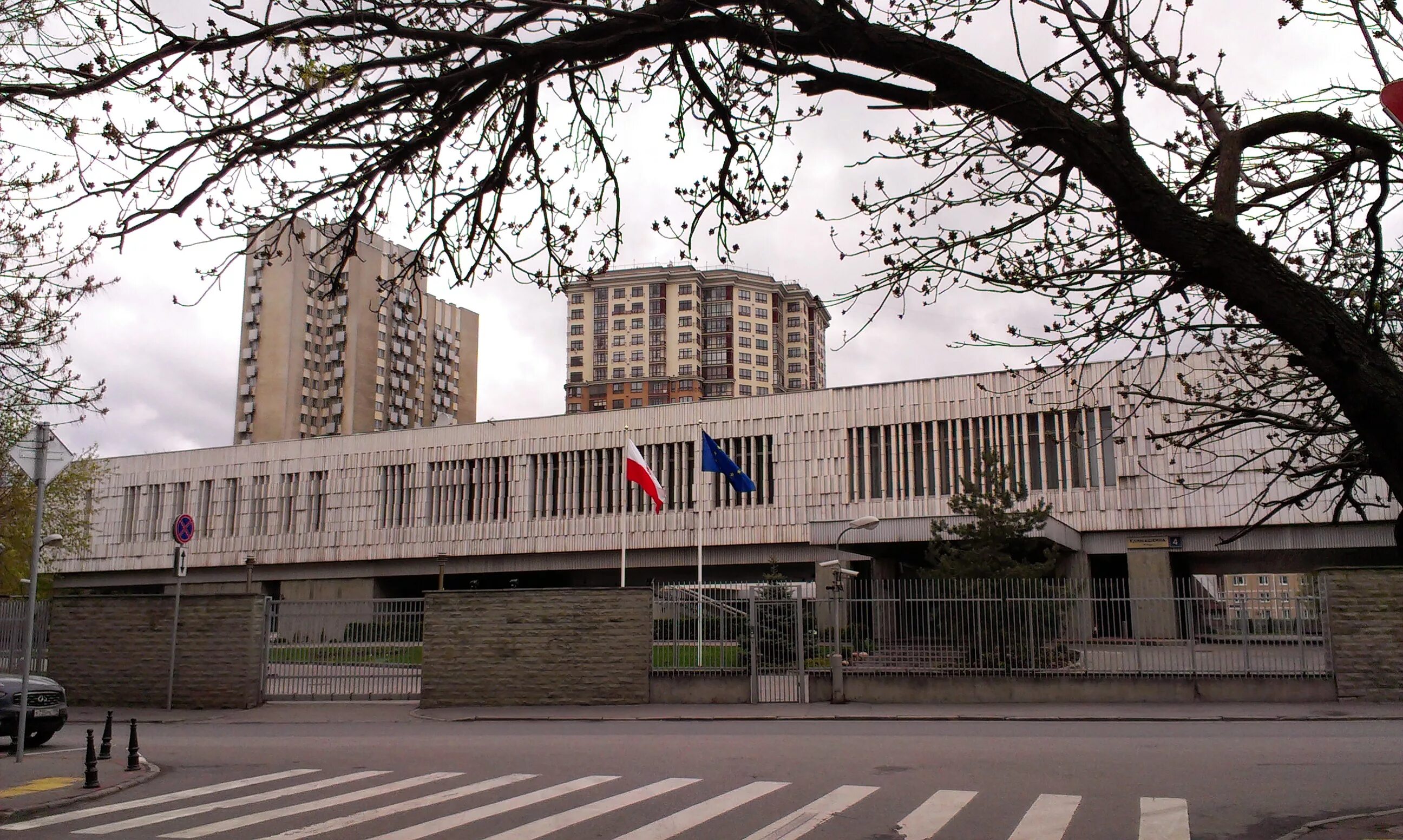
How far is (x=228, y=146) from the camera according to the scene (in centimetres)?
725

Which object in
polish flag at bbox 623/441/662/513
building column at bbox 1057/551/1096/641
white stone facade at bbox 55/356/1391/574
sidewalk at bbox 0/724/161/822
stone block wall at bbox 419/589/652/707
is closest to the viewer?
sidewalk at bbox 0/724/161/822

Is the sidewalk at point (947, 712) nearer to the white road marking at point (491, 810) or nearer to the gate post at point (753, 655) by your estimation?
the gate post at point (753, 655)

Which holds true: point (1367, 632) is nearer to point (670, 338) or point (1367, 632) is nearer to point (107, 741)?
point (107, 741)

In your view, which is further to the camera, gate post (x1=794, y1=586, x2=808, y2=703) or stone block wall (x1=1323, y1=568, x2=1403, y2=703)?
gate post (x1=794, y1=586, x2=808, y2=703)

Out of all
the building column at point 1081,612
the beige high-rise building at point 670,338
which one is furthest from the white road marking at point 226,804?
the beige high-rise building at point 670,338

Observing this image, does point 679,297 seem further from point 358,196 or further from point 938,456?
point 358,196

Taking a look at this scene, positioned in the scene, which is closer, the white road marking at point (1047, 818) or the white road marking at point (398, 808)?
the white road marking at point (1047, 818)

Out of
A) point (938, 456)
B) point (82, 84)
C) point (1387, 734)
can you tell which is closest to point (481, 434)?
point (938, 456)

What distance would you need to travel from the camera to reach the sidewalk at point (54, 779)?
10203 mm

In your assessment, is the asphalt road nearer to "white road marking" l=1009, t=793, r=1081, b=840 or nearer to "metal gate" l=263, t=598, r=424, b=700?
"white road marking" l=1009, t=793, r=1081, b=840

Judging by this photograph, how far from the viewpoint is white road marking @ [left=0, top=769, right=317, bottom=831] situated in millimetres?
9406

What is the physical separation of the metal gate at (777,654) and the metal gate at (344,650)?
6.78 meters

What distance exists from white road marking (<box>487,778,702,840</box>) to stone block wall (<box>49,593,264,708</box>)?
46.7 feet

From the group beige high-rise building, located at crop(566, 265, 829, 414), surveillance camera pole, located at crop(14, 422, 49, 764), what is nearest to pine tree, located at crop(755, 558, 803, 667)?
surveillance camera pole, located at crop(14, 422, 49, 764)
